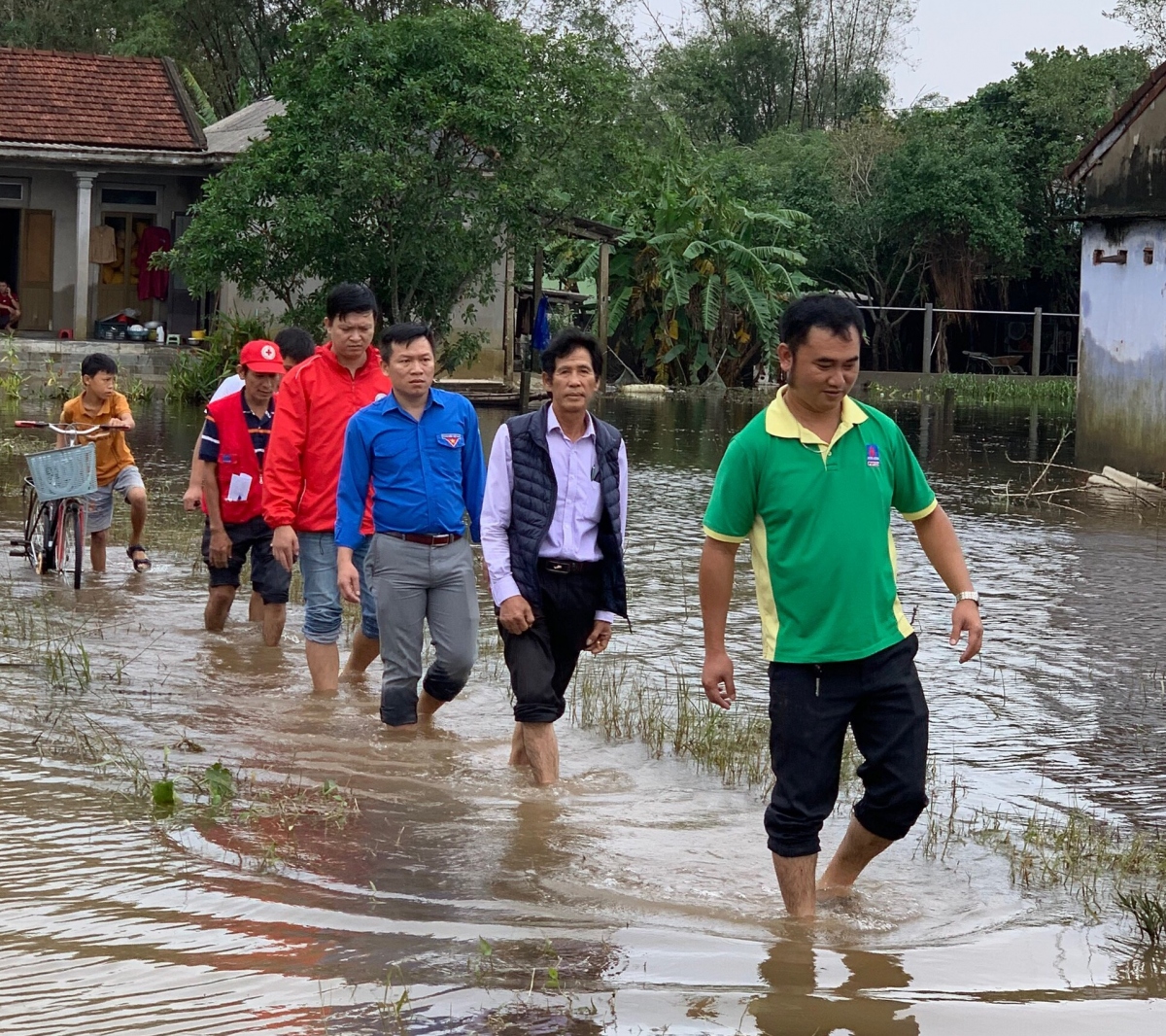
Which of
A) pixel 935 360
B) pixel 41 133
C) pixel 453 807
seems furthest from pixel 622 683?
pixel 935 360

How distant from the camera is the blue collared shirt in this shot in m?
7.07

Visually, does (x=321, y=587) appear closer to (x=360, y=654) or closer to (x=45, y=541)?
(x=360, y=654)

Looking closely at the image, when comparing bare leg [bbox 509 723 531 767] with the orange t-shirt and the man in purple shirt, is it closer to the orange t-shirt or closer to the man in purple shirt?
the man in purple shirt

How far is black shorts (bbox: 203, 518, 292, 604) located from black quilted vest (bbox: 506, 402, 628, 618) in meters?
3.13

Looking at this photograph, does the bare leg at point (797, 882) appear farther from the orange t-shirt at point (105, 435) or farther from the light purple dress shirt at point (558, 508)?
the orange t-shirt at point (105, 435)

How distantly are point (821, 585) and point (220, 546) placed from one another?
16.9 ft

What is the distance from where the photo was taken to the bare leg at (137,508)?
11.8 meters

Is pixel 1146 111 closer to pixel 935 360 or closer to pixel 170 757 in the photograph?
pixel 170 757

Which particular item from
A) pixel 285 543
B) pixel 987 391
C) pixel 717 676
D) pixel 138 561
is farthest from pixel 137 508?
pixel 987 391

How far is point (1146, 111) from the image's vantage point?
1878 cm

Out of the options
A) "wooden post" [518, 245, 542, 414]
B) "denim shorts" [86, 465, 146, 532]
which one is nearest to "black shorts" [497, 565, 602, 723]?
"denim shorts" [86, 465, 146, 532]

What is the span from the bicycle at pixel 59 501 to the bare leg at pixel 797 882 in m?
7.06

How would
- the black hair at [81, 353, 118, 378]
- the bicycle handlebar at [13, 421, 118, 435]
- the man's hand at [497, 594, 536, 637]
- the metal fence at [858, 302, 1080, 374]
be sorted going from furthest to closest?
the metal fence at [858, 302, 1080, 374] < the black hair at [81, 353, 118, 378] < the bicycle handlebar at [13, 421, 118, 435] < the man's hand at [497, 594, 536, 637]

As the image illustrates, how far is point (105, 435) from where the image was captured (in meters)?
11.6
